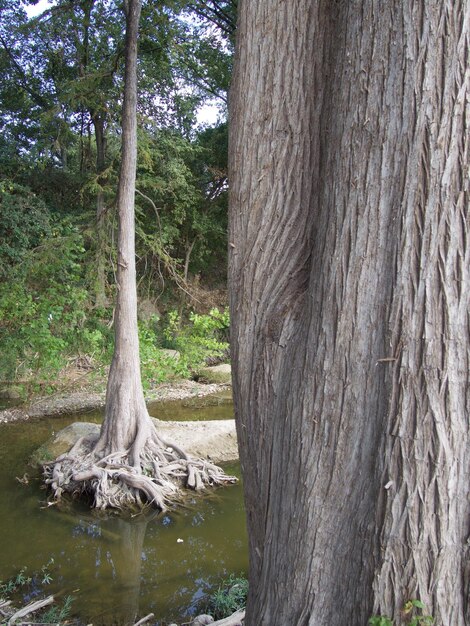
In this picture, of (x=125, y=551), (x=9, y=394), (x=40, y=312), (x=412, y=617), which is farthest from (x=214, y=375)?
(x=412, y=617)

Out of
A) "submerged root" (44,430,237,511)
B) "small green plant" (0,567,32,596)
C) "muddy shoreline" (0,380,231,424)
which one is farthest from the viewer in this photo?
"muddy shoreline" (0,380,231,424)

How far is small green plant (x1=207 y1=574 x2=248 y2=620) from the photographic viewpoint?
4855mm

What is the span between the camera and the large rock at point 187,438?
8.70 m

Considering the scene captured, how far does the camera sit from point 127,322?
8.55 metres

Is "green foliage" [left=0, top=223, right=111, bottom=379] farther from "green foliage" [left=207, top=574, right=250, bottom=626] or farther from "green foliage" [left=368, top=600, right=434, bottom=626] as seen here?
"green foliage" [left=368, top=600, right=434, bottom=626]

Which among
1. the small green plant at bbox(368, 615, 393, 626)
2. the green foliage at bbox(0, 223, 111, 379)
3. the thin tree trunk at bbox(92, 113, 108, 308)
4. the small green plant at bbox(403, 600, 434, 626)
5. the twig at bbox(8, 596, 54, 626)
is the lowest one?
the twig at bbox(8, 596, 54, 626)

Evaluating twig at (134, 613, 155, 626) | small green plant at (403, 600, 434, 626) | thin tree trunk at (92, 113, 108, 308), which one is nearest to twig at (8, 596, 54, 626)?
twig at (134, 613, 155, 626)

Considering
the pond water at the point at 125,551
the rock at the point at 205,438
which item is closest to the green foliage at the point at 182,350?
the rock at the point at 205,438

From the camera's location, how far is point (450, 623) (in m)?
1.94

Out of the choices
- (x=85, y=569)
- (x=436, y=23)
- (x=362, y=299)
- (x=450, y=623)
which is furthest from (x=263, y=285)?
(x=85, y=569)

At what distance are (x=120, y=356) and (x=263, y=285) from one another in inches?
248

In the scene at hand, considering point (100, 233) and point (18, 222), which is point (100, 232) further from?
point (18, 222)

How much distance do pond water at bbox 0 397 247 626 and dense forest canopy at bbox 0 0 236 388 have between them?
4343mm

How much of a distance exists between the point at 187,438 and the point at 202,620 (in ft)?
15.4
